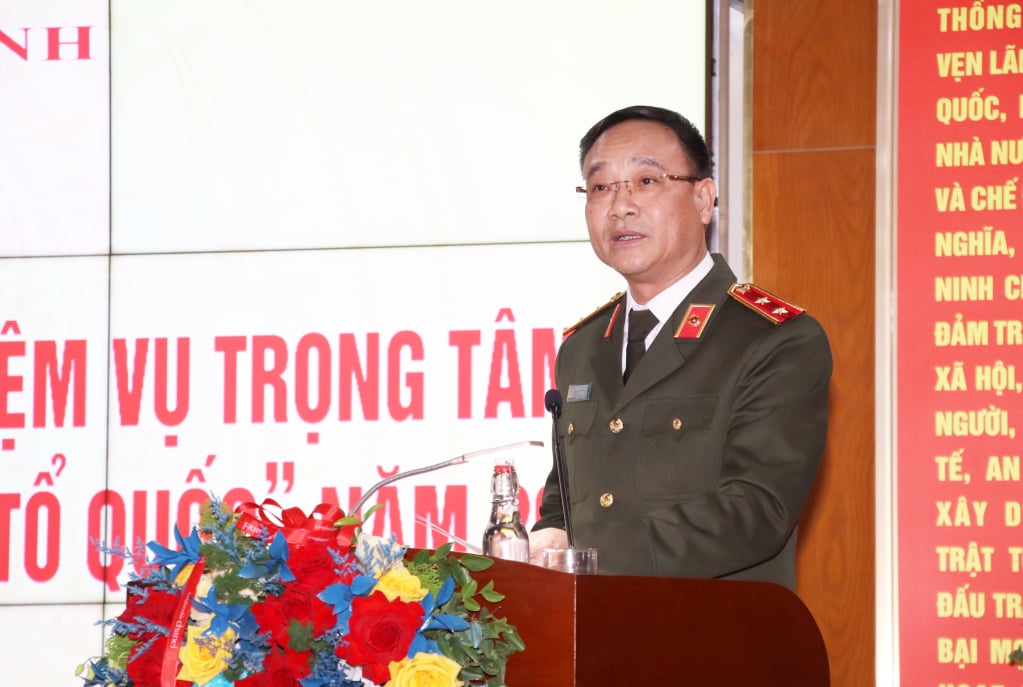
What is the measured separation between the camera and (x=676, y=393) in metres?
2.29

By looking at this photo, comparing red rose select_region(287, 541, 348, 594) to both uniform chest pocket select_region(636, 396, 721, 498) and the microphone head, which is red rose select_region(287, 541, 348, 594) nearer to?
the microphone head

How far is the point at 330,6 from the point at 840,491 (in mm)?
1816

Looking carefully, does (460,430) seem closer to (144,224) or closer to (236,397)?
(236,397)

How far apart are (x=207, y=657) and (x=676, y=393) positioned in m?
1.04

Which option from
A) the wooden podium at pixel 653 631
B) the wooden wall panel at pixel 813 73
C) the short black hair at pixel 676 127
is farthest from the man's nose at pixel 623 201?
the wooden wall panel at pixel 813 73

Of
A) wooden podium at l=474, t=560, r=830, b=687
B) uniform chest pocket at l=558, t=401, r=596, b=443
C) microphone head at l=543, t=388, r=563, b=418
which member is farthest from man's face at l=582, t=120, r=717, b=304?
wooden podium at l=474, t=560, r=830, b=687

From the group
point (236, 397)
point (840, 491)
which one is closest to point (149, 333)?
point (236, 397)

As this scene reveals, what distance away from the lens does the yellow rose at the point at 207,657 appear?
4.90ft

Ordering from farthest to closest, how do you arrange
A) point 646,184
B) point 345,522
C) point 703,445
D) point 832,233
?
1. point 832,233
2. point 646,184
3. point 703,445
4. point 345,522

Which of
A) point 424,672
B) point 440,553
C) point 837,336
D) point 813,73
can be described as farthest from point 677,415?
point 813,73

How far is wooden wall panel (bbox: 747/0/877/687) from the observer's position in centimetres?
338

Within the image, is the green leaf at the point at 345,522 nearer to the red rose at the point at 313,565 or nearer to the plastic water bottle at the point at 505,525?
the red rose at the point at 313,565

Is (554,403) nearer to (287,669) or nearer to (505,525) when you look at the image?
(505,525)

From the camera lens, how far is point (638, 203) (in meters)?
2.44
